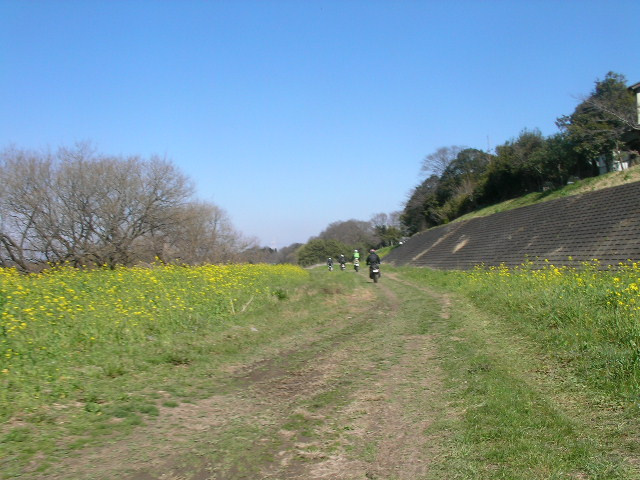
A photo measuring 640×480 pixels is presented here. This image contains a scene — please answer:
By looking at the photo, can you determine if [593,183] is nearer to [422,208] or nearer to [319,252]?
[422,208]

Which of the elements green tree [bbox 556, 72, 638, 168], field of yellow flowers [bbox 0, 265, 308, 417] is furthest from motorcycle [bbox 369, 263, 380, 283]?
green tree [bbox 556, 72, 638, 168]

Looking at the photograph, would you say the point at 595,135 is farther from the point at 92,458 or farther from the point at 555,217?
the point at 92,458

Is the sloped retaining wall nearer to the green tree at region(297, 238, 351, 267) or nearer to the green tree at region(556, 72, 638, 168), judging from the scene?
the green tree at region(556, 72, 638, 168)

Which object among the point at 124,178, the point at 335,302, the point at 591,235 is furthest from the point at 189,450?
the point at 124,178

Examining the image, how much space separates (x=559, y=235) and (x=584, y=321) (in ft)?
54.8

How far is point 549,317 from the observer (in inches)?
378

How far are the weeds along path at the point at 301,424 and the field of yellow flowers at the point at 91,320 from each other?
129 cm

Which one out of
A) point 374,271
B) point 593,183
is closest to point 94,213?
point 374,271

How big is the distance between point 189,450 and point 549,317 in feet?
24.5

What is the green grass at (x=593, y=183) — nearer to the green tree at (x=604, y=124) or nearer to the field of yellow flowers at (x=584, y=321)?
the green tree at (x=604, y=124)

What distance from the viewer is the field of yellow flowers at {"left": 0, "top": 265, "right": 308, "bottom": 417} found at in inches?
247

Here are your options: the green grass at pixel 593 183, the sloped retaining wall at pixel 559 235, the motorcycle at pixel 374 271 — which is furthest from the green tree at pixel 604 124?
the motorcycle at pixel 374 271

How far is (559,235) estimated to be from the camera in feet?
78.1

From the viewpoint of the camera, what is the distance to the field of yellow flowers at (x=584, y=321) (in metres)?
6.24
